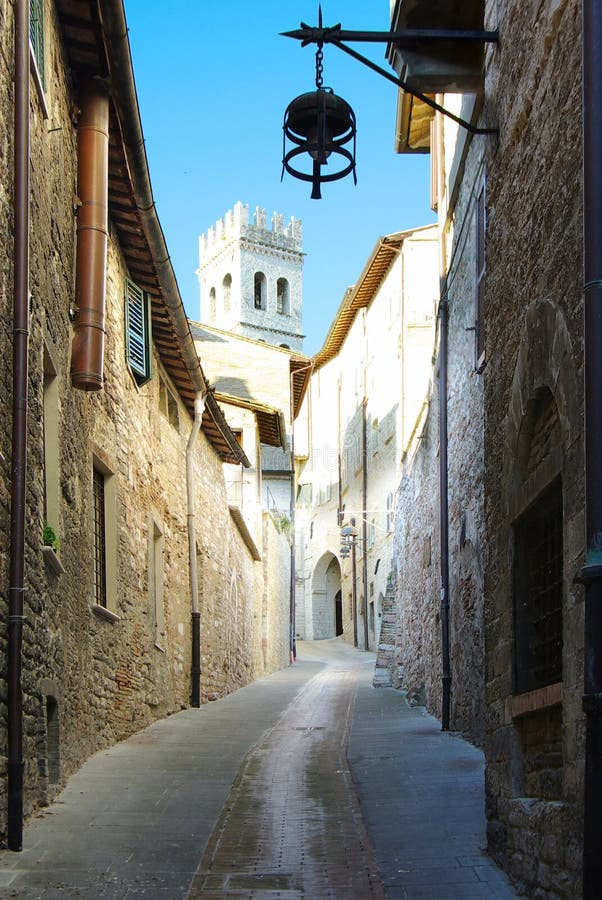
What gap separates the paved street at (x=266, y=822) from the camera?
6594mm

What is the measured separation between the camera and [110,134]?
433 inches

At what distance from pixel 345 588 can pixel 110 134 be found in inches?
1649

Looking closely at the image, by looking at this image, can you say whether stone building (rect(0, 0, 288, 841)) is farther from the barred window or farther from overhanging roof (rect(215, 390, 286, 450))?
the barred window

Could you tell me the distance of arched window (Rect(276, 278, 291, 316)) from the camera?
93.1 m

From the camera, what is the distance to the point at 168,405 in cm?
1700

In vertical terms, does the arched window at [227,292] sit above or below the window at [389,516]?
above

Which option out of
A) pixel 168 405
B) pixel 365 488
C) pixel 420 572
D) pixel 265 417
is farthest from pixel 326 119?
pixel 365 488

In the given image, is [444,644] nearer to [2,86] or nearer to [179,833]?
[179,833]

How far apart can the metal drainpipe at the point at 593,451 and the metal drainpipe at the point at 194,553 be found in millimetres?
13583

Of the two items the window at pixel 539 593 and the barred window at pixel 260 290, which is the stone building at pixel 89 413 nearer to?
the window at pixel 539 593

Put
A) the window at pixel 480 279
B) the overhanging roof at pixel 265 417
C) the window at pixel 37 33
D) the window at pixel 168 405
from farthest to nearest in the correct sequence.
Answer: the overhanging roof at pixel 265 417
the window at pixel 168 405
the window at pixel 480 279
the window at pixel 37 33

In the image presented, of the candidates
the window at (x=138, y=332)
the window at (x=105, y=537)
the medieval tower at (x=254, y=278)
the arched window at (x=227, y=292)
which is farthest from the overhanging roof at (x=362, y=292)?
the arched window at (x=227, y=292)

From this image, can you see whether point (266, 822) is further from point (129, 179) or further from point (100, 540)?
point (129, 179)

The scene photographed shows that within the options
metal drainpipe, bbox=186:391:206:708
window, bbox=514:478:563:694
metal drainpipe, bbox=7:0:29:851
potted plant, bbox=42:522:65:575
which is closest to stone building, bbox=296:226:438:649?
metal drainpipe, bbox=186:391:206:708
